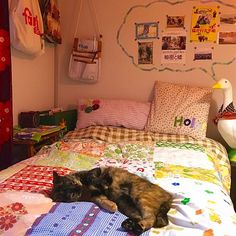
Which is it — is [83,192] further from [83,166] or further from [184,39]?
[184,39]

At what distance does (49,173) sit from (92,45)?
158 cm

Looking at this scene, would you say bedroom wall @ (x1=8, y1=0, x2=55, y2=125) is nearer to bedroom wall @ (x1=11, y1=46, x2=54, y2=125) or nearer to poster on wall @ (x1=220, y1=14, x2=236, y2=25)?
bedroom wall @ (x1=11, y1=46, x2=54, y2=125)

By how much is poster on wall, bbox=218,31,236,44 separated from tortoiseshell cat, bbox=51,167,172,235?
1.73 m

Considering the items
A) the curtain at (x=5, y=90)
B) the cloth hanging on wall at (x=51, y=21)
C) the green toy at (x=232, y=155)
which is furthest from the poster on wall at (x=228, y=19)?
the curtain at (x=5, y=90)

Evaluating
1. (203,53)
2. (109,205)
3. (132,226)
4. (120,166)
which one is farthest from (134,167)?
(203,53)

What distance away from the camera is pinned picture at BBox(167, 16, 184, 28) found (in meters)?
2.66

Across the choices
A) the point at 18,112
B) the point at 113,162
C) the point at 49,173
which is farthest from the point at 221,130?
the point at 18,112

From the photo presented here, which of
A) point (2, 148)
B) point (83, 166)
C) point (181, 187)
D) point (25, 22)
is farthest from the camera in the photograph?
point (25, 22)

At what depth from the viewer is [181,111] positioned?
2488 mm

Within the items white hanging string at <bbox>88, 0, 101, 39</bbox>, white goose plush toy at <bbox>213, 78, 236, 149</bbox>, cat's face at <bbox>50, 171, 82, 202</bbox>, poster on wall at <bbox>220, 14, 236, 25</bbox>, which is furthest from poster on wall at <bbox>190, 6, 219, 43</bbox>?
cat's face at <bbox>50, 171, 82, 202</bbox>

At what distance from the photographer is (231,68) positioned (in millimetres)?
2623

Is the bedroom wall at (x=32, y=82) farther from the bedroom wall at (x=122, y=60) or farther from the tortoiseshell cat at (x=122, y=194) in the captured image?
the tortoiseshell cat at (x=122, y=194)

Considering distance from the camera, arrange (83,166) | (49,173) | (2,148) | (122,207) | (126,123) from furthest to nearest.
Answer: (126,123) → (2,148) → (83,166) → (49,173) → (122,207)

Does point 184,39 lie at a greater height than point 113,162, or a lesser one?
greater
